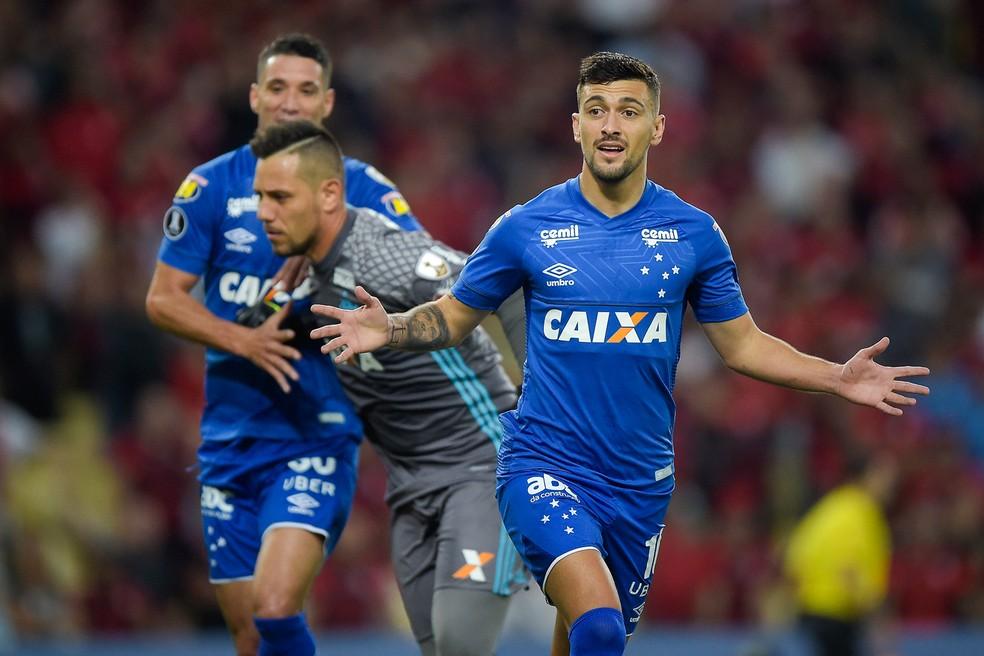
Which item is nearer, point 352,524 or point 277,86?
point 277,86

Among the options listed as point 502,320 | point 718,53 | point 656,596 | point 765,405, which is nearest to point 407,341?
point 502,320

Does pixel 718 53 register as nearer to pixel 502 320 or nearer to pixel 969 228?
pixel 969 228

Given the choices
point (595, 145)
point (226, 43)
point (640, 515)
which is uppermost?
point (226, 43)

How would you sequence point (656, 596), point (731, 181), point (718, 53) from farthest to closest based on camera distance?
point (718, 53)
point (731, 181)
point (656, 596)

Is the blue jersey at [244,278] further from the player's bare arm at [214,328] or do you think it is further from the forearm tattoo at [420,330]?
the forearm tattoo at [420,330]

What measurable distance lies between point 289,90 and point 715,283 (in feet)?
8.06

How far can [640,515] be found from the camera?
546cm

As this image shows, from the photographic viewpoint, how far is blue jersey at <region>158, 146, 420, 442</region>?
263 inches

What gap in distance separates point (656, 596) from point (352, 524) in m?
2.41

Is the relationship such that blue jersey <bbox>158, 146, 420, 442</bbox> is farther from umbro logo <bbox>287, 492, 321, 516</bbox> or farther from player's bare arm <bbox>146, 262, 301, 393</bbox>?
umbro logo <bbox>287, 492, 321, 516</bbox>

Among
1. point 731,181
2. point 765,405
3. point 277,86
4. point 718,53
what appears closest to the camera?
point 277,86

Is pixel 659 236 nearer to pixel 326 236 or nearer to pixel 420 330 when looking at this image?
pixel 420 330

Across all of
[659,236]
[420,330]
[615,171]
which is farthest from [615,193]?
[420,330]

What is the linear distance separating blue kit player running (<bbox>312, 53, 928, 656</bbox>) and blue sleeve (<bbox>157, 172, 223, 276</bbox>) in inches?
62.7
